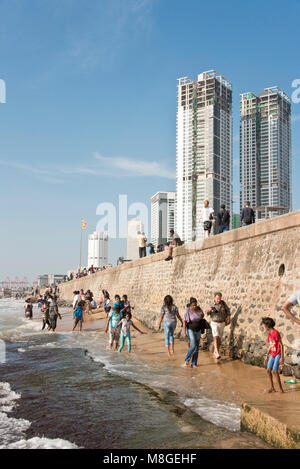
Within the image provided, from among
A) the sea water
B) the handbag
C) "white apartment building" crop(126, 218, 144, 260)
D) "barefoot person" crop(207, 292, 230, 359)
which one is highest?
"white apartment building" crop(126, 218, 144, 260)

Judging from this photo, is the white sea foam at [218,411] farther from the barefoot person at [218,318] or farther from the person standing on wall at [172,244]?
the person standing on wall at [172,244]

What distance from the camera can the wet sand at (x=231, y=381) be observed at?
15.7 feet

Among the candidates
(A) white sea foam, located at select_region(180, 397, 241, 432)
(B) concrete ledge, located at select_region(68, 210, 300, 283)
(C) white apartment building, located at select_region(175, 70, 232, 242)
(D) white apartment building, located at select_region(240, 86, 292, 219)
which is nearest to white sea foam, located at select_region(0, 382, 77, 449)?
(A) white sea foam, located at select_region(180, 397, 241, 432)

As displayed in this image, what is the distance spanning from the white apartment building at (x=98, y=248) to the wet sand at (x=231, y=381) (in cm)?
12039

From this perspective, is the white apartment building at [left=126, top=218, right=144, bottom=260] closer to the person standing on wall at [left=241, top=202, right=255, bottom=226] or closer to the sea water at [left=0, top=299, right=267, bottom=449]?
the person standing on wall at [left=241, top=202, right=255, bottom=226]

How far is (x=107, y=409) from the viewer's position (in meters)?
6.02

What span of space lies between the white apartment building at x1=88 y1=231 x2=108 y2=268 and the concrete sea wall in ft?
380

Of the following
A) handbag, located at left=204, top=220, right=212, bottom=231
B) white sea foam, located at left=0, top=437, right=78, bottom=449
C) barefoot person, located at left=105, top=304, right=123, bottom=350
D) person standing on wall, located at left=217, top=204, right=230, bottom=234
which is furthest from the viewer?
handbag, located at left=204, top=220, right=212, bottom=231

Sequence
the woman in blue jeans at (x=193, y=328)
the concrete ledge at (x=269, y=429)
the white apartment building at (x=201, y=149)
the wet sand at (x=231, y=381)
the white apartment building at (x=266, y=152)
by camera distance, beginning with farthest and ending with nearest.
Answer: the white apartment building at (x=201, y=149) → the white apartment building at (x=266, y=152) → the woman in blue jeans at (x=193, y=328) → the wet sand at (x=231, y=381) → the concrete ledge at (x=269, y=429)

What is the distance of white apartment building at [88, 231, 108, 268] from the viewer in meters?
132

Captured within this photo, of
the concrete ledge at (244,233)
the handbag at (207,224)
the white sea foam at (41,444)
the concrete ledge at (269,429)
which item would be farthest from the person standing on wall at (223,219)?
the white sea foam at (41,444)

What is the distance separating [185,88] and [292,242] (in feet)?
254

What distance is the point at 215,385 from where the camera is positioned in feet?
24.4
